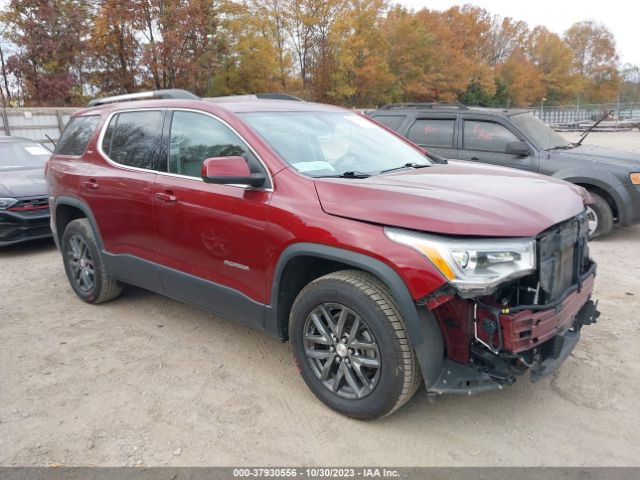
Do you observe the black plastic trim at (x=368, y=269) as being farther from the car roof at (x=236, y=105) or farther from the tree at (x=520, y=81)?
the tree at (x=520, y=81)

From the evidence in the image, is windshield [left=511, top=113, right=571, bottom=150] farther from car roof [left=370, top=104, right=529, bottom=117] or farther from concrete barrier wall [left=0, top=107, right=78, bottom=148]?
concrete barrier wall [left=0, top=107, right=78, bottom=148]

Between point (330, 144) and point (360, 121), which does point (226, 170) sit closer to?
point (330, 144)

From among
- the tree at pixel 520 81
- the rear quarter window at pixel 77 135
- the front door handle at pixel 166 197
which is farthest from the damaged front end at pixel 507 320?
the tree at pixel 520 81

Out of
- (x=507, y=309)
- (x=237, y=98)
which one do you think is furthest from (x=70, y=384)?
(x=507, y=309)

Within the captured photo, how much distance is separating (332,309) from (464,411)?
1029 millimetres

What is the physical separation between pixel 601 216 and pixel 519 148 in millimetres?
1371

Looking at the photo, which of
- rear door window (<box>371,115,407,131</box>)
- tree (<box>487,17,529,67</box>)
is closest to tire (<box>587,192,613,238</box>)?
rear door window (<box>371,115,407,131</box>)

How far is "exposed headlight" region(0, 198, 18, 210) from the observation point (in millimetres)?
6629

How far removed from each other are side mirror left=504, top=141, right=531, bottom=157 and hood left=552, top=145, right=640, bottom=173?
14.5 inches

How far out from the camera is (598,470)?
259cm

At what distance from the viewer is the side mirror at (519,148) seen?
6914 millimetres

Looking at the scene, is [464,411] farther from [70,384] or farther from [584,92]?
[584,92]

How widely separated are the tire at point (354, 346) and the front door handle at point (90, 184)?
237cm

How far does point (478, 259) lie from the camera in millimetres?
2537
